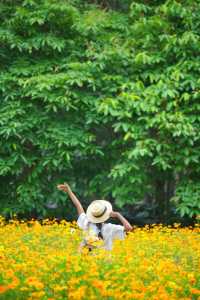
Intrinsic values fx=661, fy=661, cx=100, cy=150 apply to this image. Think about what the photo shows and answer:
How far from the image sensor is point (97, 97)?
13688mm

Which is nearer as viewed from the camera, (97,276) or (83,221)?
(97,276)

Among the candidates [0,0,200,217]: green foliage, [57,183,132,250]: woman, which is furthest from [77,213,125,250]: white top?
[0,0,200,217]: green foliage

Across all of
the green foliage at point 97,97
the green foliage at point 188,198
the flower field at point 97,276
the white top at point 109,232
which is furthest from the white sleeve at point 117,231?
the green foliage at point 188,198

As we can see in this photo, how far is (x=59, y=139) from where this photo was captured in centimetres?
1283

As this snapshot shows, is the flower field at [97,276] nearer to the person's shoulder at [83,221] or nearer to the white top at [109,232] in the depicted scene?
the white top at [109,232]

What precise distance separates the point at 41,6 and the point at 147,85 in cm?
271

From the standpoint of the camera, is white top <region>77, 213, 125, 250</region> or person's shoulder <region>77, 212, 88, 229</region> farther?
person's shoulder <region>77, 212, 88, 229</region>

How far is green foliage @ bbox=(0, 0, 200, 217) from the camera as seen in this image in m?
12.6

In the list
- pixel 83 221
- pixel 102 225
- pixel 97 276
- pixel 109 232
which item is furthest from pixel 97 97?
A: pixel 97 276

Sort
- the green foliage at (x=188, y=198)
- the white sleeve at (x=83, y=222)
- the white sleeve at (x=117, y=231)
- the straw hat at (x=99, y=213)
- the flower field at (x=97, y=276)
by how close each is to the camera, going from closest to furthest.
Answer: the flower field at (x=97, y=276), the white sleeve at (x=117, y=231), the straw hat at (x=99, y=213), the white sleeve at (x=83, y=222), the green foliage at (x=188, y=198)

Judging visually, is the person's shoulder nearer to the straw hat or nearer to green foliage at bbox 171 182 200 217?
the straw hat

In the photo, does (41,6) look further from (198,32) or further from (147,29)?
(198,32)

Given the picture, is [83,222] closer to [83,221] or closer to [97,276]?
[83,221]

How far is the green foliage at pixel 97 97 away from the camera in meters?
12.6
